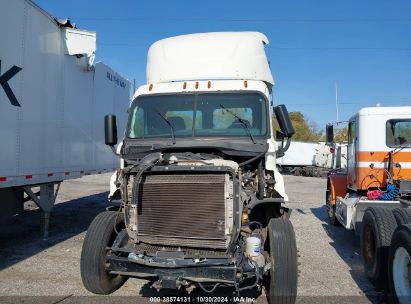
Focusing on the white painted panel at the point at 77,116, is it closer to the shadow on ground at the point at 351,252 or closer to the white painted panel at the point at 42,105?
the white painted panel at the point at 42,105

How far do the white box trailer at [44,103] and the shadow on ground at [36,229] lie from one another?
0.63 metres

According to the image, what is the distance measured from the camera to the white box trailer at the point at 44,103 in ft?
20.1

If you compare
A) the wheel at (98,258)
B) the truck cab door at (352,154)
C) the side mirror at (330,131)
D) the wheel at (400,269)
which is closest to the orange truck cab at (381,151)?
the truck cab door at (352,154)

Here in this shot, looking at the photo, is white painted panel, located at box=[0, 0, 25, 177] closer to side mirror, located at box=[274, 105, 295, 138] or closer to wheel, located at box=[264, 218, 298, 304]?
side mirror, located at box=[274, 105, 295, 138]

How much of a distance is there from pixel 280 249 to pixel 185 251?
0.97m


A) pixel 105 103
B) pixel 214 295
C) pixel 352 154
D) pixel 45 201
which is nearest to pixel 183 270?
pixel 214 295

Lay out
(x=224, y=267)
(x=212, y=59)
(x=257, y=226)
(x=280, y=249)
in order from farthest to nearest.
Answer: (x=212, y=59)
(x=257, y=226)
(x=280, y=249)
(x=224, y=267)

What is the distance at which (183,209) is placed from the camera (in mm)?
4195

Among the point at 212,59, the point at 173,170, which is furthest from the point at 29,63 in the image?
the point at 173,170

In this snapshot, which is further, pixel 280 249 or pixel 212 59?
pixel 212 59

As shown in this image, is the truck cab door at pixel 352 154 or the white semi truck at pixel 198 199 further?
the truck cab door at pixel 352 154

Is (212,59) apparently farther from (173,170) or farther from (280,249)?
(280,249)

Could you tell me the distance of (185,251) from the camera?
421 centimetres

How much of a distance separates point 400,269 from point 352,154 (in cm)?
461
